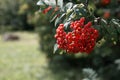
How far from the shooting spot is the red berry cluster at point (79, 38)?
2.47m

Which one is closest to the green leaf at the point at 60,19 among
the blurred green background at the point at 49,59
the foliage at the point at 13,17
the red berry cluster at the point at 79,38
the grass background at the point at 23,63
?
the red berry cluster at the point at 79,38

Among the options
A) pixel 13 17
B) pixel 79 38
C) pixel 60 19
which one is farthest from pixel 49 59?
pixel 13 17

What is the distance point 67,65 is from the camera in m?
11.3

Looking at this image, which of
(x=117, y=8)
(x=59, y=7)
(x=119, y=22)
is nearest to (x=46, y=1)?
(x=59, y=7)

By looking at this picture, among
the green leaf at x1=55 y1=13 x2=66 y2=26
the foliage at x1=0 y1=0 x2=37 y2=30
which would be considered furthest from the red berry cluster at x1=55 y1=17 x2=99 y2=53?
the foliage at x1=0 y1=0 x2=37 y2=30

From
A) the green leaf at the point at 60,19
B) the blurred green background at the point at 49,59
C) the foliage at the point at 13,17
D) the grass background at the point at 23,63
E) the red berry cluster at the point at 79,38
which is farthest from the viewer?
the foliage at the point at 13,17

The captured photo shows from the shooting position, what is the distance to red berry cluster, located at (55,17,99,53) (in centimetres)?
247

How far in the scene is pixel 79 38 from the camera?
2.47m

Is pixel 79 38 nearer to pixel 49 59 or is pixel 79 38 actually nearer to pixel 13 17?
pixel 49 59

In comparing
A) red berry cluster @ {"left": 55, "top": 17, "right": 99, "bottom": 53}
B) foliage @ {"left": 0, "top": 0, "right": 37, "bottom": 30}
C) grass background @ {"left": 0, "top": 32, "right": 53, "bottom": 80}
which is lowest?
foliage @ {"left": 0, "top": 0, "right": 37, "bottom": 30}

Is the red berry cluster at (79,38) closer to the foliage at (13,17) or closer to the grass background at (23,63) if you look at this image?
the grass background at (23,63)

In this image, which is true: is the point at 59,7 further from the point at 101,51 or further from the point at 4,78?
the point at 4,78

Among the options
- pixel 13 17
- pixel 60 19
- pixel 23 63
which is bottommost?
pixel 13 17

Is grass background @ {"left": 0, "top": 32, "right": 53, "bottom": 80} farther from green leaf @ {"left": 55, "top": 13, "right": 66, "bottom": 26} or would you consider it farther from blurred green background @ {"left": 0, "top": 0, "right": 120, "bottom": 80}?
green leaf @ {"left": 55, "top": 13, "right": 66, "bottom": 26}
